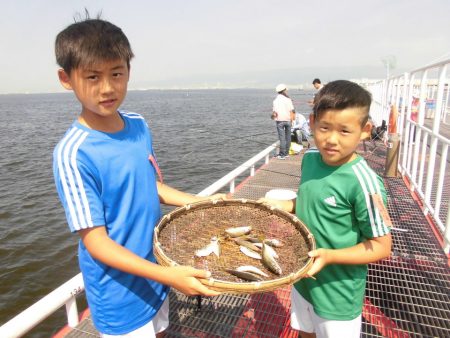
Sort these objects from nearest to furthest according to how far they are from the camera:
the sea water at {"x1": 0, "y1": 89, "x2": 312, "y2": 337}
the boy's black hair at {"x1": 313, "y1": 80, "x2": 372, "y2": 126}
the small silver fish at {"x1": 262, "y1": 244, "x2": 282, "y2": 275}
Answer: the boy's black hair at {"x1": 313, "y1": 80, "x2": 372, "y2": 126} < the small silver fish at {"x1": 262, "y1": 244, "x2": 282, "y2": 275} < the sea water at {"x1": 0, "y1": 89, "x2": 312, "y2": 337}

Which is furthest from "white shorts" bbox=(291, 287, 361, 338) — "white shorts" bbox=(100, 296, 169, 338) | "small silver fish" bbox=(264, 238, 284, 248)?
"white shorts" bbox=(100, 296, 169, 338)

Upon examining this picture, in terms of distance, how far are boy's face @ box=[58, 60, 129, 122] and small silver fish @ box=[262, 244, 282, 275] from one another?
1.46m

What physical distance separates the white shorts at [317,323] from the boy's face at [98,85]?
83.1 inches

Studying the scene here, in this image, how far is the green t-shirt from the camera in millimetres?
2043

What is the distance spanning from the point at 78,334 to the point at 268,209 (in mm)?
2472

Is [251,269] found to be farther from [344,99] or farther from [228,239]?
[344,99]

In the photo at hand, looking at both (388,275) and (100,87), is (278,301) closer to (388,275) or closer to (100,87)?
(388,275)

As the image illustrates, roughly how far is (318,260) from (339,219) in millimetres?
369

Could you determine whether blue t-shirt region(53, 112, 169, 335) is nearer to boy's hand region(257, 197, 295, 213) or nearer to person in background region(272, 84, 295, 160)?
boy's hand region(257, 197, 295, 213)

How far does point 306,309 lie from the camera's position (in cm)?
258

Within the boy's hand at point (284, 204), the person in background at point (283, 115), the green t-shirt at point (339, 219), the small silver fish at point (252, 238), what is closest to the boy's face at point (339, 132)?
the green t-shirt at point (339, 219)

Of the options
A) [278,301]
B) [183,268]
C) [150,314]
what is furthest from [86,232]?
[278,301]

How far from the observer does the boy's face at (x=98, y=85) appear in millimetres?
1802

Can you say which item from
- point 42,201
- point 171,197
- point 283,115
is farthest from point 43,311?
point 42,201
